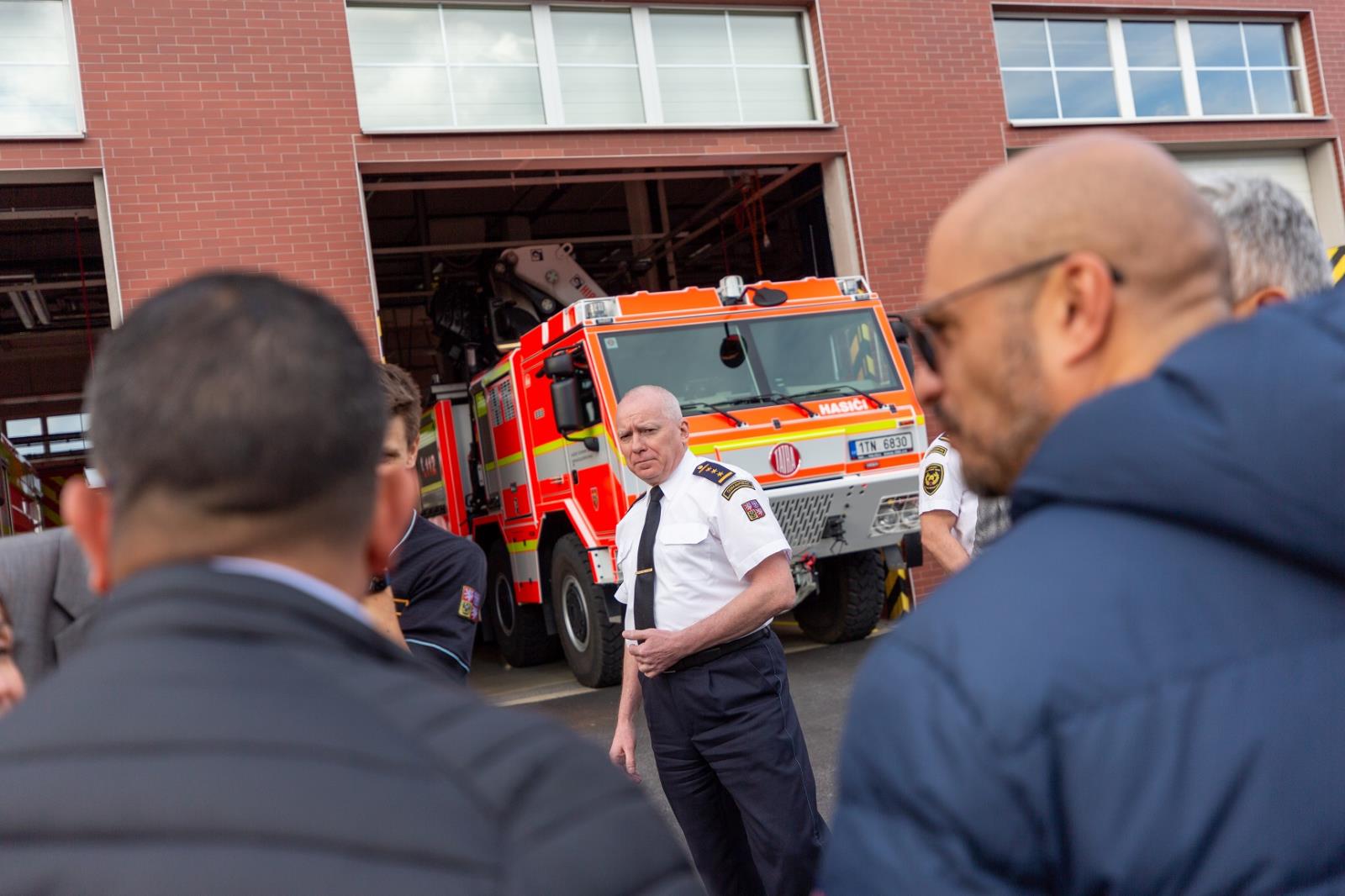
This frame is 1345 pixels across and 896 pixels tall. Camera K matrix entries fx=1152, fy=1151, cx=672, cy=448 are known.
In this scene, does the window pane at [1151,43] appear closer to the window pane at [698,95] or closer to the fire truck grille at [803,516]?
the window pane at [698,95]

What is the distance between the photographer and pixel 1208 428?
3.28 ft

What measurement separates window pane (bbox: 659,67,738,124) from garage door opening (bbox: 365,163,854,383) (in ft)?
2.46

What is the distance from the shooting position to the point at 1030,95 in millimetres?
11898

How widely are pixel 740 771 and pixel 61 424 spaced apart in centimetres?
2505

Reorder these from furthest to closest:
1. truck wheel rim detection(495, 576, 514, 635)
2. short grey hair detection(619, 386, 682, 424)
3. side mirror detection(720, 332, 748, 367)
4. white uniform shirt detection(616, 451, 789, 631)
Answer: truck wheel rim detection(495, 576, 514, 635)
side mirror detection(720, 332, 748, 367)
short grey hair detection(619, 386, 682, 424)
white uniform shirt detection(616, 451, 789, 631)

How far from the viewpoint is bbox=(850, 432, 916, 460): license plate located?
8570 mm

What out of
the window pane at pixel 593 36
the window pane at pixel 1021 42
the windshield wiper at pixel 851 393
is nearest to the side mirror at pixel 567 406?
the windshield wiper at pixel 851 393

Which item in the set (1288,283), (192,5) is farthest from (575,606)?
(1288,283)

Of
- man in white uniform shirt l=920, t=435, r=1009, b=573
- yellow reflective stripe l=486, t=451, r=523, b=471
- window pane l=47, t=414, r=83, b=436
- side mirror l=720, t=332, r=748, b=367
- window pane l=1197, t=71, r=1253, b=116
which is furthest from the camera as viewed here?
window pane l=47, t=414, r=83, b=436

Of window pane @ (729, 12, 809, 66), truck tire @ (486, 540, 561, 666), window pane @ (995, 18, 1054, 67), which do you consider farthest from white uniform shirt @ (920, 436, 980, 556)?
window pane @ (995, 18, 1054, 67)

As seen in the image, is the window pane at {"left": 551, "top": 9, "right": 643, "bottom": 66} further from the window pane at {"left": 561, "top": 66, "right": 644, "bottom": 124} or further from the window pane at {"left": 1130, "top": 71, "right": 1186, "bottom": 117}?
the window pane at {"left": 1130, "top": 71, "right": 1186, "bottom": 117}

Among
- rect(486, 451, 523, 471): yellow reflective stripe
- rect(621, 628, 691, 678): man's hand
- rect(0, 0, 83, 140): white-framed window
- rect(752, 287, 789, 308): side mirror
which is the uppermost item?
rect(0, 0, 83, 140): white-framed window

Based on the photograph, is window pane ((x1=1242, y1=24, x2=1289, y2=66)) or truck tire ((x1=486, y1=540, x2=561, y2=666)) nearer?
truck tire ((x1=486, y1=540, x2=561, y2=666))

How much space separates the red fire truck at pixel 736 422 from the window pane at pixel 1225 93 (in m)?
5.77
